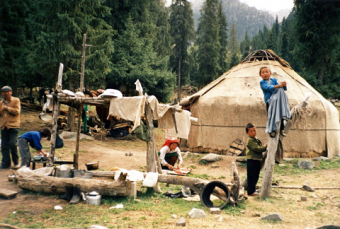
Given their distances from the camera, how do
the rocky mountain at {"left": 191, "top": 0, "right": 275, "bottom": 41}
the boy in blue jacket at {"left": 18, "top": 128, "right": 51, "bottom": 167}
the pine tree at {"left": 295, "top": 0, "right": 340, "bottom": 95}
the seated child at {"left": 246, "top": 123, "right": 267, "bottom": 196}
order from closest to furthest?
1. the seated child at {"left": 246, "top": 123, "right": 267, "bottom": 196}
2. the boy in blue jacket at {"left": 18, "top": 128, "right": 51, "bottom": 167}
3. the pine tree at {"left": 295, "top": 0, "right": 340, "bottom": 95}
4. the rocky mountain at {"left": 191, "top": 0, "right": 275, "bottom": 41}

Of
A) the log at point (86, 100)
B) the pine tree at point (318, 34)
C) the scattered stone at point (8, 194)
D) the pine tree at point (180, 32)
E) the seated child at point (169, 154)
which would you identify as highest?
the pine tree at point (180, 32)

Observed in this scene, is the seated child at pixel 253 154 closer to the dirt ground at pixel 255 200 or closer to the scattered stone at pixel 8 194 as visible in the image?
the dirt ground at pixel 255 200

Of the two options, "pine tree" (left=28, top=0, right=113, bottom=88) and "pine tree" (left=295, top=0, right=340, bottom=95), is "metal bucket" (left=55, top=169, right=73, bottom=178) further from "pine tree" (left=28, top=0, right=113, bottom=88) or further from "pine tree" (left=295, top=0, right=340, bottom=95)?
"pine tree" (left=295, top=0, right=340, bottom=95)

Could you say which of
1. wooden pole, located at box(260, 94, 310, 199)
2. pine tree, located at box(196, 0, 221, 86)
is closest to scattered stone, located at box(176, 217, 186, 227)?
wooden pole, located at box(260, 94, 310, 199)

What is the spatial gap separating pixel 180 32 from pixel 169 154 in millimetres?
23930

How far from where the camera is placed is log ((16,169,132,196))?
16.5 feet

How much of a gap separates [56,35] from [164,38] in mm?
17427

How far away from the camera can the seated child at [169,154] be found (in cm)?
707

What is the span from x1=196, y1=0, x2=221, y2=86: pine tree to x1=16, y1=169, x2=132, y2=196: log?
2622cm

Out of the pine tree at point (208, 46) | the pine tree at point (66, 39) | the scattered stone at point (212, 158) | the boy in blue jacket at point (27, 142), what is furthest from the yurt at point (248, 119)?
the pine tree at point (208, 46)

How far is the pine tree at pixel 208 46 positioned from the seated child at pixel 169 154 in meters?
23.7

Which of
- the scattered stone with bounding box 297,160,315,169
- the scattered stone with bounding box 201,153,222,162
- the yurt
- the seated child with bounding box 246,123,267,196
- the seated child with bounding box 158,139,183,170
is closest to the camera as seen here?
the seated child with bounding box 246,123,267,196

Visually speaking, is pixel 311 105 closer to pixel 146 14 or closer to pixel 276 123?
pixel 276 123

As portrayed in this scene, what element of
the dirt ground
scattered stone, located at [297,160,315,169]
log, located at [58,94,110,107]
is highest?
log, located at [58,94,110,107]
